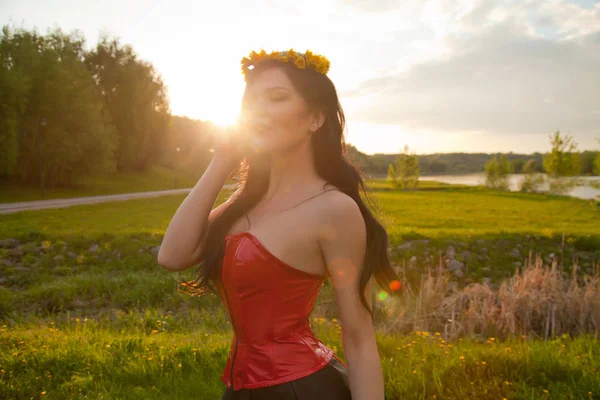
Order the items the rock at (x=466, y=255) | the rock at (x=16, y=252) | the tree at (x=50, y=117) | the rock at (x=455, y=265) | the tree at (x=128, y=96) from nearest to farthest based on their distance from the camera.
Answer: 1. the rock at (x=455, y=265)
2. the rock at (x=16, y=252)
3. the rock at (x=466, y=255)
4. the tree at (x=50, y=117)
5. the tree at (x=128, y=96)

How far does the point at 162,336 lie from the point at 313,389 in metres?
4.04

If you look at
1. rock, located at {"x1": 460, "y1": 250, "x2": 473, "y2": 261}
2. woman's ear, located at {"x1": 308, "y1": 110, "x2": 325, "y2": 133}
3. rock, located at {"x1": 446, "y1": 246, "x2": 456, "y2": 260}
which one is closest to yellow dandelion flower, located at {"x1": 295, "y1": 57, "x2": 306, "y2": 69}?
woman's ear, located at {"x1": 308, "y1": 110, "x2": 325, "y2": 133}

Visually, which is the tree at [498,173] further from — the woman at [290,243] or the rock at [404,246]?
the woman at [290,243]

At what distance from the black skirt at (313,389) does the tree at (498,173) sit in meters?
53.5

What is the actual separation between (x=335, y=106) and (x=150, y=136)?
142ft

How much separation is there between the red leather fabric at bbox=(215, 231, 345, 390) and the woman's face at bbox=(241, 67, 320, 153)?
377 mm

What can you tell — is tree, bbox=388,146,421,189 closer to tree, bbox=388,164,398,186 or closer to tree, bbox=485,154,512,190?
tree, bbox=388,164,398,186

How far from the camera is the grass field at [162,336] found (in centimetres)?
374

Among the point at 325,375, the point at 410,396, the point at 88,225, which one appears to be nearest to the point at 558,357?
the point at 410,396

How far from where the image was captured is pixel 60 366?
4.14 m

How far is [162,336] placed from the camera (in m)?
5.12

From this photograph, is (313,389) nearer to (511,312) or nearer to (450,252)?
(511,312)

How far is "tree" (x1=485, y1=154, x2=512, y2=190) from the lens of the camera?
50719 millimetres

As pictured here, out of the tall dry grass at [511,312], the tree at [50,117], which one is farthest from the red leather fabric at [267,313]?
the tree at [50,117]
